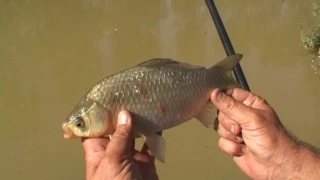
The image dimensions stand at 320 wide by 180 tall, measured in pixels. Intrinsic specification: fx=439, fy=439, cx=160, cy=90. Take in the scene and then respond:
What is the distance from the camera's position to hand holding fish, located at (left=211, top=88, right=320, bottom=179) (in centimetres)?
139

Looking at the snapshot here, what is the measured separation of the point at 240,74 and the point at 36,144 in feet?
6.38

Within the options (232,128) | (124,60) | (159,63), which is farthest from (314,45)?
(159,63)

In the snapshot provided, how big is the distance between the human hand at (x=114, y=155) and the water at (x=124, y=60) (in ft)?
5.68

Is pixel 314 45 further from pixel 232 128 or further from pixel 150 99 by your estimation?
pixel 150 99

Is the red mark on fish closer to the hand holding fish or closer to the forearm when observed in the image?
the hand holding fish

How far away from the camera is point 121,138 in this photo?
48.4 inches

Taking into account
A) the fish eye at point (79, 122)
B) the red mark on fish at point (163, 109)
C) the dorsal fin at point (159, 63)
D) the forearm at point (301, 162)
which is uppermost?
the dorsal fin at point (159, 63)

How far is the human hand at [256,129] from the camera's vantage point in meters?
1.39

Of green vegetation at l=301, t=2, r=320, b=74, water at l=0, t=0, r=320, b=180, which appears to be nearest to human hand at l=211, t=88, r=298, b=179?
water at l=0, t=0, r=320, b=180

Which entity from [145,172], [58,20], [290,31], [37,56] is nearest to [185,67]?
[145,172]

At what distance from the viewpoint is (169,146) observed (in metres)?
3.13

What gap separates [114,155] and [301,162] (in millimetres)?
618

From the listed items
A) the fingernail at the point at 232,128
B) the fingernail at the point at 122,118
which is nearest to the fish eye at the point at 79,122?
the fingernail at the point at 122,118

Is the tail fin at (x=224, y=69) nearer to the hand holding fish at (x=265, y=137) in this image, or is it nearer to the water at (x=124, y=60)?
the hand holding fish at (x=265, y=137)
